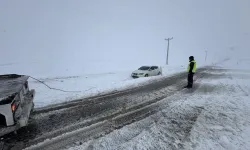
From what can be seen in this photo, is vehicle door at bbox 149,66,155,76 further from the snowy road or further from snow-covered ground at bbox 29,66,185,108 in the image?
the snowy road

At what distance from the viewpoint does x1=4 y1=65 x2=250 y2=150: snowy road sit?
3729 millimetres

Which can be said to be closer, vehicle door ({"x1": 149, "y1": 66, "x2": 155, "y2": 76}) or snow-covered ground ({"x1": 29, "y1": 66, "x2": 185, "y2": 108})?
snow-covered ground ({"x1": 29, "y1": 66, "x2": 185, "y2": 108})

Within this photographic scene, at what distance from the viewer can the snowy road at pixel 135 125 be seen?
3.73m

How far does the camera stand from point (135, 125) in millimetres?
4672

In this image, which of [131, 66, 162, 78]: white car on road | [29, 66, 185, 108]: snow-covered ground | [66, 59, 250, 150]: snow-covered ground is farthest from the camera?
[131, 66, 162, 78]: white car on road

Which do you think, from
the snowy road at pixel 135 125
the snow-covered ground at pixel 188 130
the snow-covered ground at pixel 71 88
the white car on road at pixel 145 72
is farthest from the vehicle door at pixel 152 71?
the snow-covered ground at pixel 188 130

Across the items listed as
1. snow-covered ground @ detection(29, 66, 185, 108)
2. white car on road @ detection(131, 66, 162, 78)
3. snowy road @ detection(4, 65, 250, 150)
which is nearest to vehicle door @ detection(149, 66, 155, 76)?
white car on road @ detection(131, 66, 162, 78)

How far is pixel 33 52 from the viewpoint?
40.3 metres

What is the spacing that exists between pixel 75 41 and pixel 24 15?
Answer: 2651 cm

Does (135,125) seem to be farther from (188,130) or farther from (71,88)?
(71,88)

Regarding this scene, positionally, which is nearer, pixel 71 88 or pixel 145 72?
pixel 71 88

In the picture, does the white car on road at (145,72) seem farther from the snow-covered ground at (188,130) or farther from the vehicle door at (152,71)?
the snow-covered ground at (188,130)

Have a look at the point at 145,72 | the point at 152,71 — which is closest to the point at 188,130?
the point at 145,72

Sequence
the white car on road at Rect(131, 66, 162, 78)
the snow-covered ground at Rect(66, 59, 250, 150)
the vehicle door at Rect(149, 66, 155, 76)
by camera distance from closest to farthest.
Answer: the snow-covered ground at Rect(66, 59, 250, 150)
the white car on road at Rect(131, 66, 162, 78)
the vehicle door at Rect(149, 66, 155, 76)
